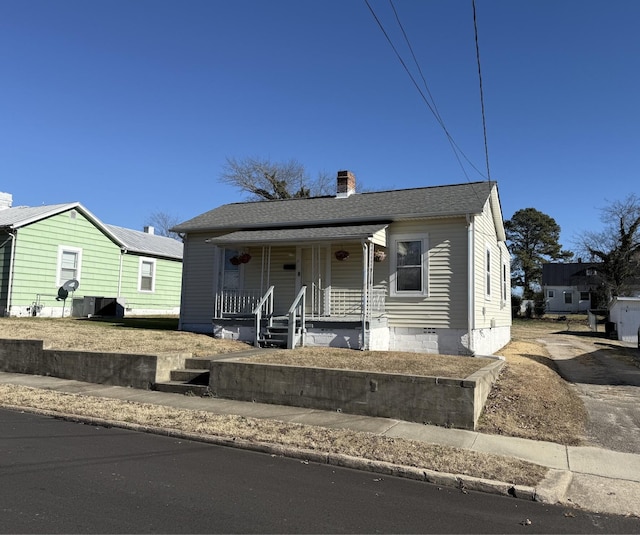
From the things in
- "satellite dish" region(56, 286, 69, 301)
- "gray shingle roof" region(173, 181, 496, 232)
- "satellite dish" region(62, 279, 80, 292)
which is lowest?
"satellite dish" region(56, 286, 69, 301)

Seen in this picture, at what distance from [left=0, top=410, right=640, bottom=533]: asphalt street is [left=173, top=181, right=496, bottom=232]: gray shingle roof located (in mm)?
9438

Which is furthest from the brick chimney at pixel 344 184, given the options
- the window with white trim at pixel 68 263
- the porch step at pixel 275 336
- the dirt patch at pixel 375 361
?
the window with white trim at pixel 68 263

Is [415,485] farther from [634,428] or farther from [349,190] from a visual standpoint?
[349,190]

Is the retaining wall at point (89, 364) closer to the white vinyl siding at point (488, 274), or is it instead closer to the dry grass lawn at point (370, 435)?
the dry grass lawn at point (370, 435)

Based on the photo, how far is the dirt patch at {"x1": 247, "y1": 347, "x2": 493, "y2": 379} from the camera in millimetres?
9518

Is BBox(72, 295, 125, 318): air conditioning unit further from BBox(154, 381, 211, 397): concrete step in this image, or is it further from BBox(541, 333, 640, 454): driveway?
BBox(541, 333, 640, 454): driveway

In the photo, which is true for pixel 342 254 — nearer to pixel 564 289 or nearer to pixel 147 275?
pixel 147 275

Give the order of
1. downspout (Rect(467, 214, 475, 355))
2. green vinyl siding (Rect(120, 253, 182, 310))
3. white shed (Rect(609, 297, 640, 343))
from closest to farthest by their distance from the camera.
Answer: downspout (Rect(467, 214, 475, 355)) → green vinyl siding (Rect(120, 253, 182, 310)) → white shed (Rect(609, 297, 640, 343))

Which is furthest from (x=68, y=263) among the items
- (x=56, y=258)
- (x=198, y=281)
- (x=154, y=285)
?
(x=198, y=281)

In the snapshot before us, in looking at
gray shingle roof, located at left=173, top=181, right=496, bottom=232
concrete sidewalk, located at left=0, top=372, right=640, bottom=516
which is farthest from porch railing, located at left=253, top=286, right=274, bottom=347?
concrete sidewalk, located at left=0, top=372, right=640, bottom=516

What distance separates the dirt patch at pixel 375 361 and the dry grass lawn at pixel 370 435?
20 mm

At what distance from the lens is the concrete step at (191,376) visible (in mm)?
10234

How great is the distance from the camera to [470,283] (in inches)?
530

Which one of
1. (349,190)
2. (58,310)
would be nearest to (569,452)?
(349,190)
